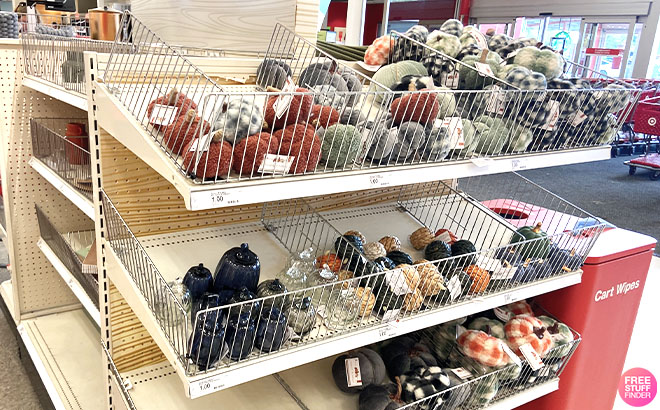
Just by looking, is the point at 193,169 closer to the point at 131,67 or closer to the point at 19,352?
the point at 131,67

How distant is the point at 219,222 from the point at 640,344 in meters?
2.43

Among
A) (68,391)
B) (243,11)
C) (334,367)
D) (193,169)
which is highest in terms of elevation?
(243,11)

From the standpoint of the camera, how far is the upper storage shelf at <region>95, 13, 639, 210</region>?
1022 millimetres

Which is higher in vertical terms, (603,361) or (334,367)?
(334,367)

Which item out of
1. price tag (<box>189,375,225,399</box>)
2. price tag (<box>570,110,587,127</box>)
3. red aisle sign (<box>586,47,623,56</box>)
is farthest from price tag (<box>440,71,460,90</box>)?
red aisle sign (<box>586,47,623,56</box>)

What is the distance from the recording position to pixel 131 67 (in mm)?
1360

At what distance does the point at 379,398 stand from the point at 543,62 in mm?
1121

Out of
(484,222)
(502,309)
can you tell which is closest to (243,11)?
(484,222)

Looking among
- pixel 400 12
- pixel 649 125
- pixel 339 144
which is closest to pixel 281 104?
pixel 339 144

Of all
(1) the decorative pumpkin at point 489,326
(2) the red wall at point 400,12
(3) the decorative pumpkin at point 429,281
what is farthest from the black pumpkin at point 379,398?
(2) the red wall at point 400,12

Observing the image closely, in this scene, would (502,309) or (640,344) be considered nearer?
(502,309)

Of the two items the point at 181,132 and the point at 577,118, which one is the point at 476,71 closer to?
the point at 577,118

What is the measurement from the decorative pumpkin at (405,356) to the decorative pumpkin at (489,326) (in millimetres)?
181

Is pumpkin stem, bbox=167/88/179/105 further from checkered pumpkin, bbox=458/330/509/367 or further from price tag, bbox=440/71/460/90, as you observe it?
checkered pumpkin, bbox=458/330/509/367
